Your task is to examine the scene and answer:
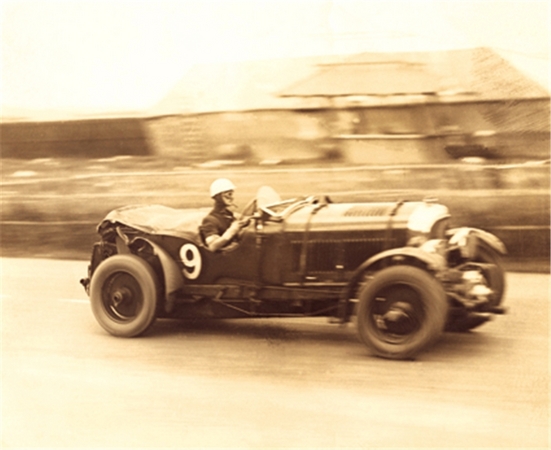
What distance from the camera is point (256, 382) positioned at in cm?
321

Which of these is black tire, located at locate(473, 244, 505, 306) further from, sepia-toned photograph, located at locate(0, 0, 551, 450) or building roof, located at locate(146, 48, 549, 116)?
building roof, located at locate(146, 48, 549, 116)

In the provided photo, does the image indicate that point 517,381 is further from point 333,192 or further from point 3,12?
point 3,12

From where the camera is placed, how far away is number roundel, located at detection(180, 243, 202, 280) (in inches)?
132

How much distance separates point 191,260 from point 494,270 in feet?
4.58

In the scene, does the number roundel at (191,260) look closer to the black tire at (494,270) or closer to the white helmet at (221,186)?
the white helmet at (221,186)

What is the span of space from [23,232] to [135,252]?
0.71 m

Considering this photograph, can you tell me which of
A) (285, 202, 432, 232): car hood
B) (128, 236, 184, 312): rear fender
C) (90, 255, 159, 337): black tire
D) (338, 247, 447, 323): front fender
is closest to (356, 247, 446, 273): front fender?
(338, 247, 447, 323): front fender

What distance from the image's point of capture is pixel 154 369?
3355mm

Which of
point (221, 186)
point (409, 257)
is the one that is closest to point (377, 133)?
point (409, 257)

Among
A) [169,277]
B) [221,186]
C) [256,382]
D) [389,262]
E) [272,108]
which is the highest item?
[272,108]

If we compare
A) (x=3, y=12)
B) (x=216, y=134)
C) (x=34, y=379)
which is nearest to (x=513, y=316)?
(x=216, y=134)

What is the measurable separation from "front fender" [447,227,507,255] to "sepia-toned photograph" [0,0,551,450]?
0.07ft

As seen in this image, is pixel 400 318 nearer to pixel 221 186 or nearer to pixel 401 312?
pixel 401 312

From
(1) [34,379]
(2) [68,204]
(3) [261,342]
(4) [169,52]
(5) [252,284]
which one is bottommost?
(1) [34,379]
